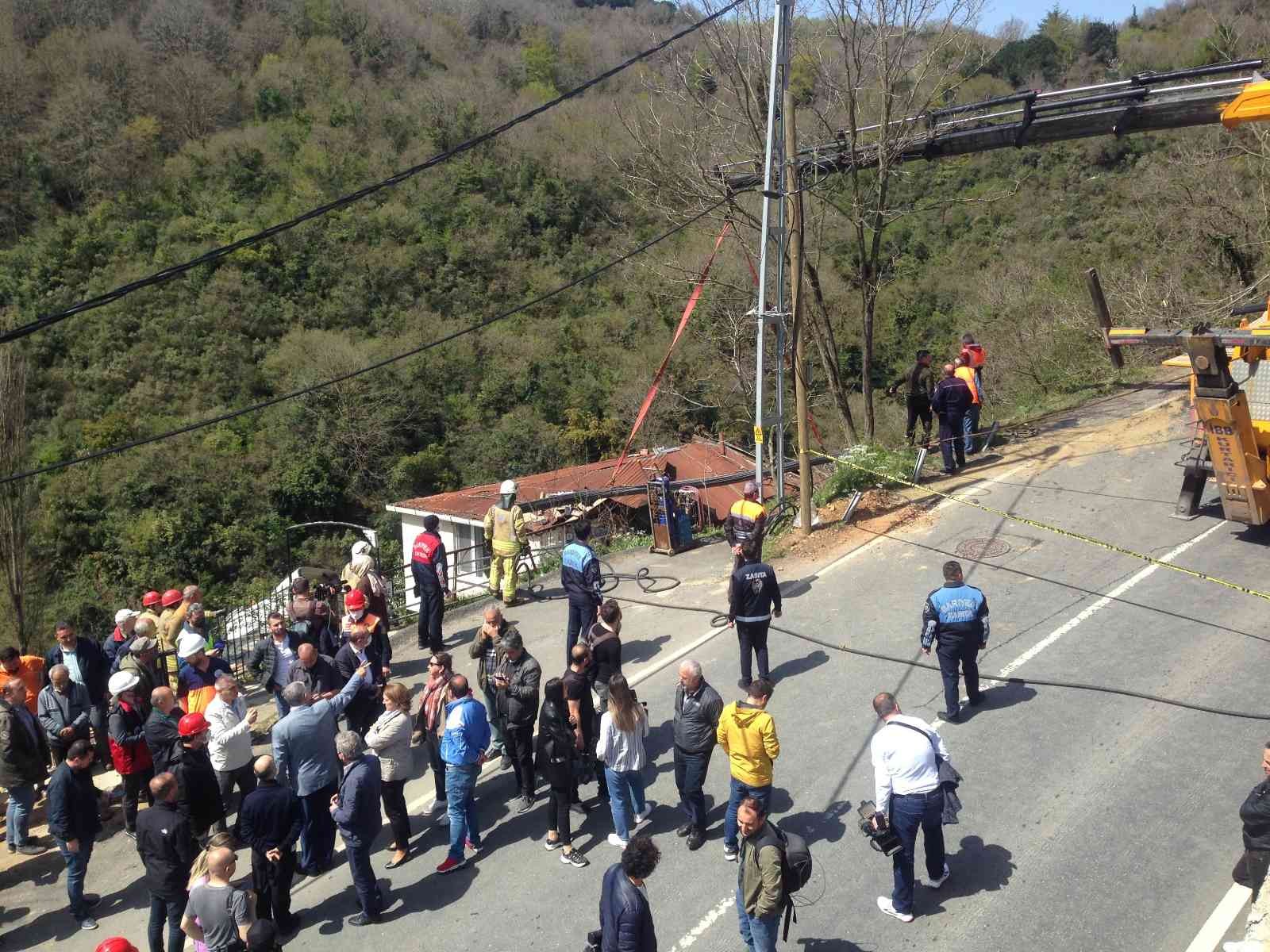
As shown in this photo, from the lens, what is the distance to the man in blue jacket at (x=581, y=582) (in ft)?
31.4

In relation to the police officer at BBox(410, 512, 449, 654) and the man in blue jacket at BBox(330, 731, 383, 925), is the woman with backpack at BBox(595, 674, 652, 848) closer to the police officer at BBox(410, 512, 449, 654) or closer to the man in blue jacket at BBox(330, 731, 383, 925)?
the man in blue jacket at BBox(330, 731, 383, 925)

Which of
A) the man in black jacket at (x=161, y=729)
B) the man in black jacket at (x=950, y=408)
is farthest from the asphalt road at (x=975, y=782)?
the man in black jacket at (x=950, y=408)

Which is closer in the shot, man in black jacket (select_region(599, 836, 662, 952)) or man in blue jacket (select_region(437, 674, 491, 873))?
man in black jacket (select_region(599, 836, 662, 952))

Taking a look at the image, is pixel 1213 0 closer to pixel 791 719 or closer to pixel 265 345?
pixel 265 345

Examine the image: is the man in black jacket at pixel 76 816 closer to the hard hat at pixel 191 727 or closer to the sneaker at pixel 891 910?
the hard hat at pixel 191 727

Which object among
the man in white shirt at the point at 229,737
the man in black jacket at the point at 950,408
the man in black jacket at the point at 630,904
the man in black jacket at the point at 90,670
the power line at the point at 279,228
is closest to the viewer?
the man in black jacket at the point at 630,904

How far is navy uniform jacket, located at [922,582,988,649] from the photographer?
7.62 meters

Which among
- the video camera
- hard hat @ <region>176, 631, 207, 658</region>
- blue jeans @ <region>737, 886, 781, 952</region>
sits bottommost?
blue jeans @ <region>737, 886, 781, 952</region>

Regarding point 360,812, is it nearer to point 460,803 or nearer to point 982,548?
point 460,803

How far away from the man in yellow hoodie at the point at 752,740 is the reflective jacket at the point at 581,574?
3269mm

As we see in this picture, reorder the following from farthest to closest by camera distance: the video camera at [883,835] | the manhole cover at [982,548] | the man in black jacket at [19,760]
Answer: the manhole cover at [982,548]
the man in black jacket at [19,760]
the video camera at [883,835]

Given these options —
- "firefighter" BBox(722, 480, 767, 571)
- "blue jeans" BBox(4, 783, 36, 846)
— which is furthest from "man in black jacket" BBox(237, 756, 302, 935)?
"firefighter" BBox(722, 480, 767, 571)

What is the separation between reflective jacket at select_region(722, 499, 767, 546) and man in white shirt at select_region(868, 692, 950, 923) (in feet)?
13.2

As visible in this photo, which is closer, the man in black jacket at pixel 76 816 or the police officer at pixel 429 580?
the man in black jacket at pixel 76 816
